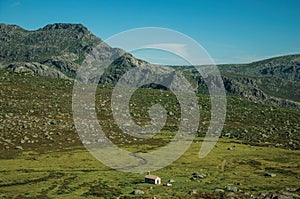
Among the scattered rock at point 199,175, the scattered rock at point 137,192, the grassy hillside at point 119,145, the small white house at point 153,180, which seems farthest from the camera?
the scattered rock at point 199,175

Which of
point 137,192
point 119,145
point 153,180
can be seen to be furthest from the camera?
point 119,145

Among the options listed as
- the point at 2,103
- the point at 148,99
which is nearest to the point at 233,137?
the point at 148,99

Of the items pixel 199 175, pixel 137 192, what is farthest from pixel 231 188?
pixel 137 192

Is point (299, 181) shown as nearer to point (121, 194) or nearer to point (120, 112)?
point (121, 194)

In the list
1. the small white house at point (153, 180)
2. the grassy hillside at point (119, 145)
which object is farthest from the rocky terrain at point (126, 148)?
the small white house at point (153, 180)

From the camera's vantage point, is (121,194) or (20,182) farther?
(20,182)

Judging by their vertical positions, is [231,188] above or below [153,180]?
below

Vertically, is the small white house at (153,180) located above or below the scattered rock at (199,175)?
above

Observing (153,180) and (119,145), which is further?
(119,145)

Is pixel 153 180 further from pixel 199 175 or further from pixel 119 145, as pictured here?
pixel 119 145

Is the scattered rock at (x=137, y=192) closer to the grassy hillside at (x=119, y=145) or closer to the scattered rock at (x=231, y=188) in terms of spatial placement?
the grassy hillside at (x=119, y=145)

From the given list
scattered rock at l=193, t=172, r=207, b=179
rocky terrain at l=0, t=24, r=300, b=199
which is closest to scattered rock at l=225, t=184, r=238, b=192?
rocky terrain at l=0, t=24, r=300, b=199
